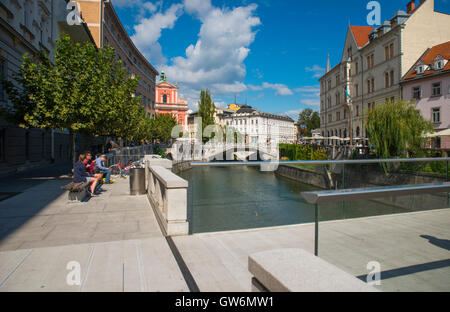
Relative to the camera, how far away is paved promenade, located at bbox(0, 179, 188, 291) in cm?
374

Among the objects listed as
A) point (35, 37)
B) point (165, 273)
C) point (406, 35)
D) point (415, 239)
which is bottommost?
point (165, 273)

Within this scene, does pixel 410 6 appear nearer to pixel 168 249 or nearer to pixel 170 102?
pixel 168 249

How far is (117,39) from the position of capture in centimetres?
4422

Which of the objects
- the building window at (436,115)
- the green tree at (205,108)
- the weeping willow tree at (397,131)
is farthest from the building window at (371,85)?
the green tree at (205,108)

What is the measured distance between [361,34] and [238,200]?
189 feet

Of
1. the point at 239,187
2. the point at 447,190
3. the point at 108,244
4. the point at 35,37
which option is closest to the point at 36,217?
the point at 108,244

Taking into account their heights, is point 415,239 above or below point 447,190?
below

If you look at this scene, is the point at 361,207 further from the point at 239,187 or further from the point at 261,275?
the point at 239,187

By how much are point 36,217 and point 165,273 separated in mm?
5145

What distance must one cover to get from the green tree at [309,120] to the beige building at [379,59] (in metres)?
56.6

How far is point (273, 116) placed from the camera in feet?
410

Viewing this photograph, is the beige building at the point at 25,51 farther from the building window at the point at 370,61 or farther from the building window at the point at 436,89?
the building window at the point at 370,61

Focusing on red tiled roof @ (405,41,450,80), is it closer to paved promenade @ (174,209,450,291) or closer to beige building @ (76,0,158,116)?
beige building @ (76,0,158,116)
